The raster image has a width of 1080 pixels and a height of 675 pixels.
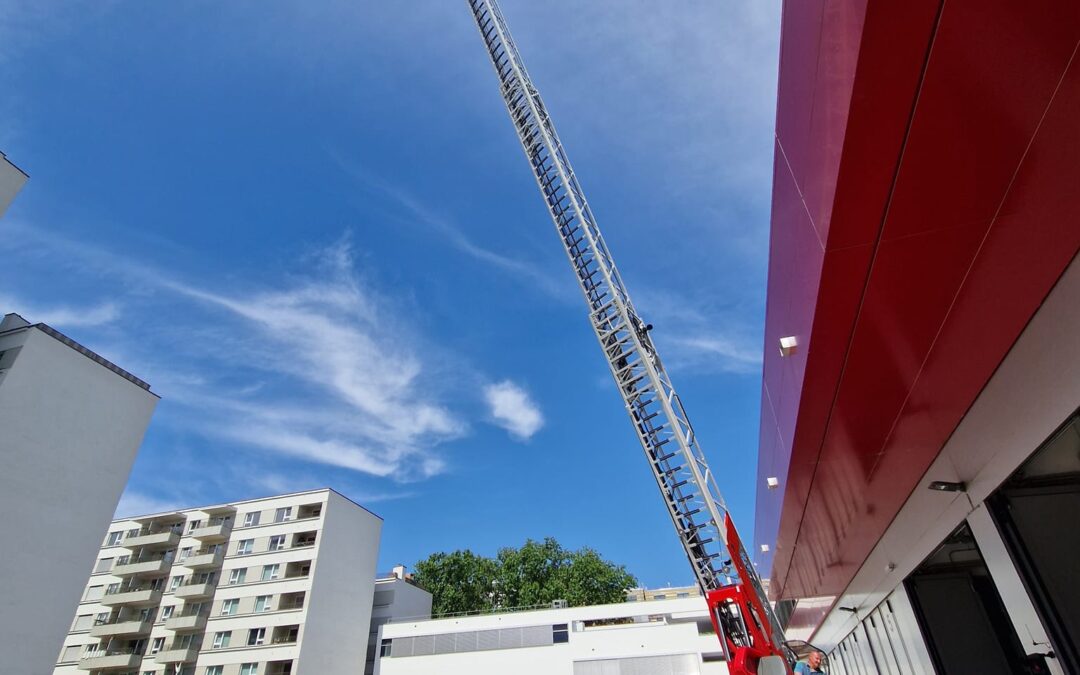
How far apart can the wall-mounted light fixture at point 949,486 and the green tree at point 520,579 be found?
4970 centimetres

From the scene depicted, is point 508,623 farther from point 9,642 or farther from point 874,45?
point 874,45

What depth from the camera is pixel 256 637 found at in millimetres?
36281

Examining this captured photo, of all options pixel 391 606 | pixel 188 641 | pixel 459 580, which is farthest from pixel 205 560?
pixel 459 580

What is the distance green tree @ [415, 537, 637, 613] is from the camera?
5366 centimetres

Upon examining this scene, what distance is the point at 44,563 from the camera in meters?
20.9

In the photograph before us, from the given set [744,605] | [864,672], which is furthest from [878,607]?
[744,605]

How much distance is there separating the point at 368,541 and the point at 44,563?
961 inches

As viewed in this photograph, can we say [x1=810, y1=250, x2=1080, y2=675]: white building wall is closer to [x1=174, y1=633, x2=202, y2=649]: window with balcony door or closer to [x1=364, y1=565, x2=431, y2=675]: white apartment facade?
[x1=364, y1=565, x2=431, y2=675]: white apartment facade

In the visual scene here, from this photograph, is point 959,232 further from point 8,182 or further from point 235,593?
point 235,593

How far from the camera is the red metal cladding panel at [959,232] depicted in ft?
10.3

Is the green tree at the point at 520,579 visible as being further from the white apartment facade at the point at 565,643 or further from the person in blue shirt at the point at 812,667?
the person in blue shirt at the point at 812,667

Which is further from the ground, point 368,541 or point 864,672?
point 368,541

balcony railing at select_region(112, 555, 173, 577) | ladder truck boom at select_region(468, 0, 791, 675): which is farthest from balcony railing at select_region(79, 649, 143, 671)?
ladder truck boom at select_region(468, 0, 791, 675)

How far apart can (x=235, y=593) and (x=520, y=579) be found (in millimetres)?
26699
